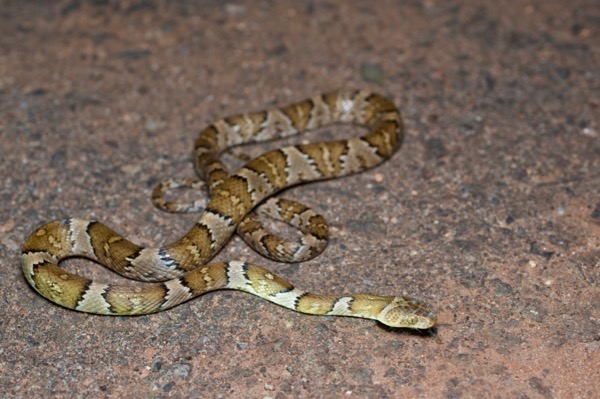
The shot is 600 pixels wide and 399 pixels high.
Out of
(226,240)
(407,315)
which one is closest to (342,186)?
(226,240)

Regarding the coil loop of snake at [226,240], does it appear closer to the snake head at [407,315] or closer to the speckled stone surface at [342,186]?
the snake head at [407,315]

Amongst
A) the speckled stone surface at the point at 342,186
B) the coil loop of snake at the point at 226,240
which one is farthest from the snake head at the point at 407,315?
the speckled stone surface at the point at 342,186

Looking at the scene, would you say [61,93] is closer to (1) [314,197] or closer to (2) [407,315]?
(1) [314,197]

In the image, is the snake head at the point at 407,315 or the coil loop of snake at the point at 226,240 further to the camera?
the coil loop of snake at the point at 226,240

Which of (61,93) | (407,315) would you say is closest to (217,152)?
(61,93)

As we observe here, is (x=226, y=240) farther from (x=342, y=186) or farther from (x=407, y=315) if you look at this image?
(x=407, y=315)
